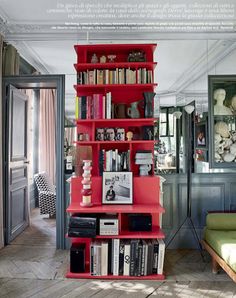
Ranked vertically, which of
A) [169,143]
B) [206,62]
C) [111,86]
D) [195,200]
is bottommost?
[195,200]

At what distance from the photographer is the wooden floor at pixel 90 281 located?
2516 mm

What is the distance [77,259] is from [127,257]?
1.70ft

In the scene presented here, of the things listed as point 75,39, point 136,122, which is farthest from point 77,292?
point 75,39

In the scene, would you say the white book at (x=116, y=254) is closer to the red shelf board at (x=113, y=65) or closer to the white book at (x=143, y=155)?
the white book at (x=143, y=155)

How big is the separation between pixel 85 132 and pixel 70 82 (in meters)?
1.08

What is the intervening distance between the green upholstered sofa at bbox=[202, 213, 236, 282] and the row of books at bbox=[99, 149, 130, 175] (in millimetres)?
1173

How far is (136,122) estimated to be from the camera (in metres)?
3.32

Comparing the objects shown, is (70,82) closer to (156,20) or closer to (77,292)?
(156,20)

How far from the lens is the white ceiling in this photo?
3120mm

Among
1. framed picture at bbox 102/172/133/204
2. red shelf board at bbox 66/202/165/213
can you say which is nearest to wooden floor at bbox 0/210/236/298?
red shelf board at bbox 66/202/165/213

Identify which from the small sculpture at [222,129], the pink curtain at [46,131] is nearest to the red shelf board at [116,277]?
the small sculpture at [222,129]

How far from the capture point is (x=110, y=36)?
12.2ft

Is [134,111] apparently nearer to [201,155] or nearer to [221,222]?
[201,155]

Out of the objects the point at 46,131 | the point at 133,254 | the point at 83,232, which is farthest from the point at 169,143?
the point at 46,131
